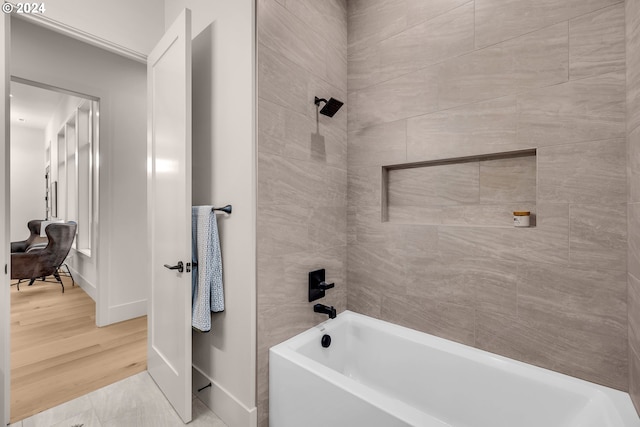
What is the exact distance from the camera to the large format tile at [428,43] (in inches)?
62.2

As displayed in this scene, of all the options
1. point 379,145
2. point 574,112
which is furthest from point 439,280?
point 574,112

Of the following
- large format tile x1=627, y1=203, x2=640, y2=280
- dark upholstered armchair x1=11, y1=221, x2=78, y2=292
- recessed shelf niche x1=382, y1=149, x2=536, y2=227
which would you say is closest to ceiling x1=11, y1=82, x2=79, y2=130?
dark upholstered armchair x1=11, y1=221, x2=78, y2=292

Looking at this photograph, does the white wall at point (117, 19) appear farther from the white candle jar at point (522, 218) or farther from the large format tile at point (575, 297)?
the large format tile at point (575, 297)

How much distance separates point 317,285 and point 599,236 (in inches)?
53.2

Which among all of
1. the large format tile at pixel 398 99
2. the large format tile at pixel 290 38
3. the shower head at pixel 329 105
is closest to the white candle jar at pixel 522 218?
the large format tile at pixel 398 99

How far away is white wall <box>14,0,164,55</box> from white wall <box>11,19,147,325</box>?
1197mm

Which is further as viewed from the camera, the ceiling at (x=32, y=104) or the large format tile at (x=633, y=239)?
the ceiling at (x=32, y=104)

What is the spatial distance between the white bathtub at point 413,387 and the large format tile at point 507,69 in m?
1.32

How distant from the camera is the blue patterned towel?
1610 mm

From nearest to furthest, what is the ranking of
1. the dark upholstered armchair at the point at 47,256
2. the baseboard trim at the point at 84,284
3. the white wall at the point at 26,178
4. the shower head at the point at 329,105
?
the shower head at the point at 329,105
the dark upholstered armchair at the point at 47,256
the baseboard trim at the point at 84,284
the white wall at the point at 26,178

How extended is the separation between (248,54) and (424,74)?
0.99 m

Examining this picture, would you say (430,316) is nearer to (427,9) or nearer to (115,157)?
(427,9)

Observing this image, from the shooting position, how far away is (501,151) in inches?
57.9

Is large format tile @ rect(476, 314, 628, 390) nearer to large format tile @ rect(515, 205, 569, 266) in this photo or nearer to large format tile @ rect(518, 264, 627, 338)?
large format tile @ rect(518, 264, 627, 338)
